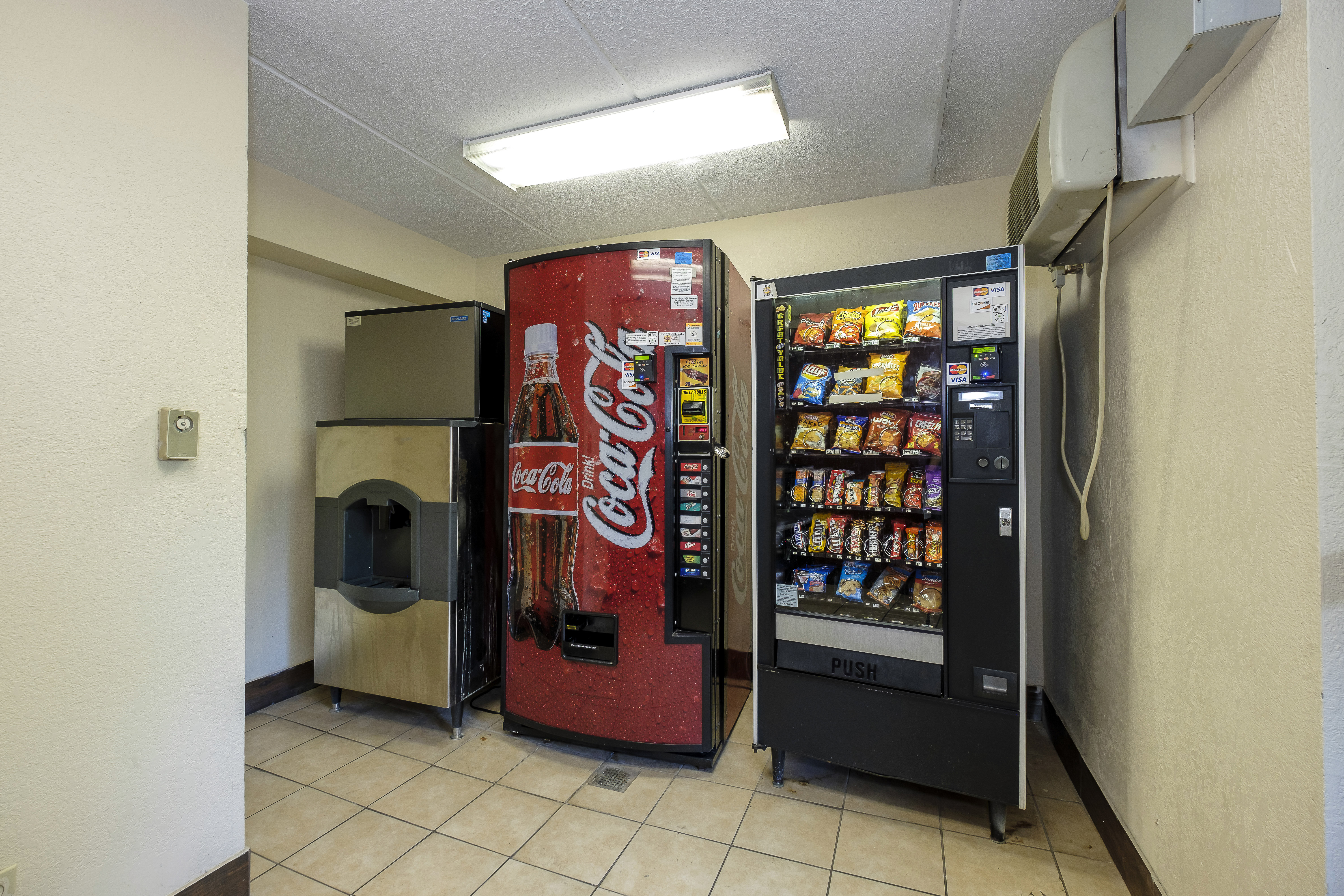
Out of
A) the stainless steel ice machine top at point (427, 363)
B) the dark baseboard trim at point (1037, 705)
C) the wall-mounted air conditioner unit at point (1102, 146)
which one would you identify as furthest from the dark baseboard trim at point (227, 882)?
the dark baseboard trim at point (1037, 705)

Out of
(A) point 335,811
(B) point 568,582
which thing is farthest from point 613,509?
(A) point 335,811

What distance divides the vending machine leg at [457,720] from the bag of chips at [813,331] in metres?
2.12

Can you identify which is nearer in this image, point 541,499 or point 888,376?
point 888,376

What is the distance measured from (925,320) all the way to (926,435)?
0.39 metres

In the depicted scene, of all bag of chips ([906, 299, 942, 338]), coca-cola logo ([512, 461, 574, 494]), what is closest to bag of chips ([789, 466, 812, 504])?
bag of chips ([906, 299, 942, 338])

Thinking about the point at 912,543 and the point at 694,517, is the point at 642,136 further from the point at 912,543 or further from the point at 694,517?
the point at 912,543

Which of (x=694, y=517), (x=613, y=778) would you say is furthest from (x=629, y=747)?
(x=694, y=517)

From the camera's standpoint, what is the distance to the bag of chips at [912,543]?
1961mm

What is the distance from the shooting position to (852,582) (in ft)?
6.93

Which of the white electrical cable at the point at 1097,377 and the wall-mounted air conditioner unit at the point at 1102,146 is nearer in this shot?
the wall-mounted air conditioner unit at the point at 1102,146

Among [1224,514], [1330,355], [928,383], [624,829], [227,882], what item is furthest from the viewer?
[928,383]

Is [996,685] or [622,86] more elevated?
[622,86]

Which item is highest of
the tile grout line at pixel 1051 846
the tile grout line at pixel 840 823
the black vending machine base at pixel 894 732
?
the black vending machine base at pixel 894 732

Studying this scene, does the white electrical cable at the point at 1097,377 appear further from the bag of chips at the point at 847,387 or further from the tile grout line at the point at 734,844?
the tile grout line at the point at 734,844
